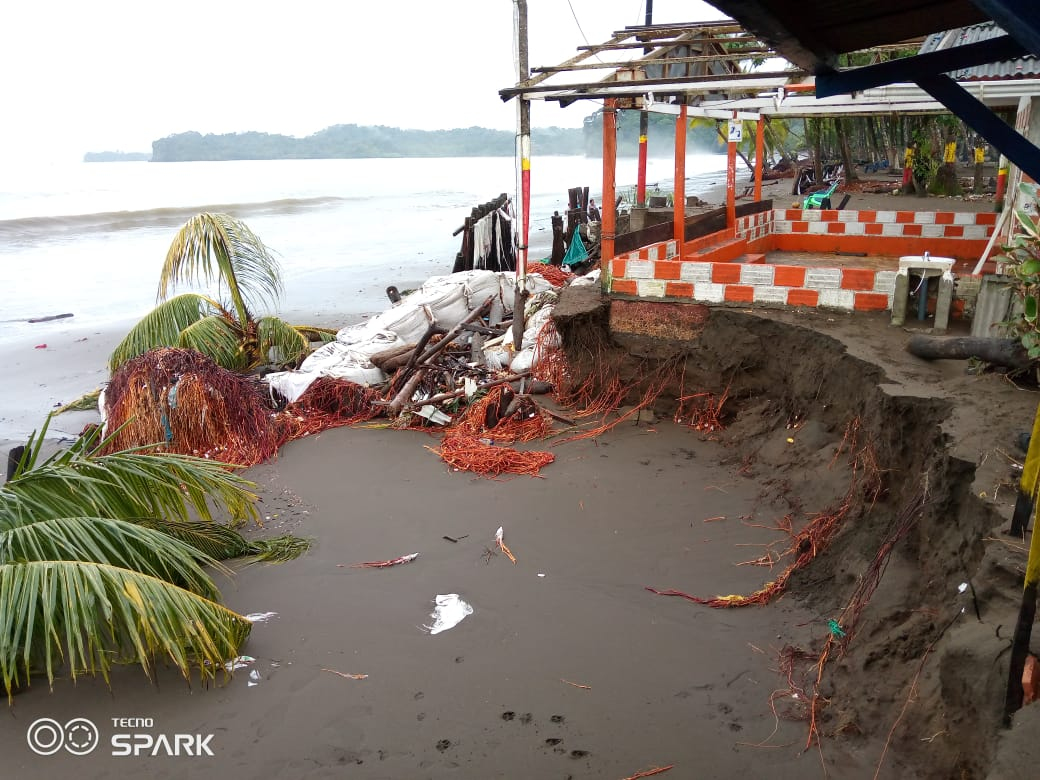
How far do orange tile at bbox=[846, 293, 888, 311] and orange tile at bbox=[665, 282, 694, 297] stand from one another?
161 centimetres

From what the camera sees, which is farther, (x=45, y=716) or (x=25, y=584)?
(x=45, y=716)

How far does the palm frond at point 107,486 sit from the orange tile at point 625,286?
4.92m

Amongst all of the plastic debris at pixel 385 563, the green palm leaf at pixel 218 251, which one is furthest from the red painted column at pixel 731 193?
the plastic debris at pixel 385 563

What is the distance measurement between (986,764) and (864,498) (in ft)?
8.40

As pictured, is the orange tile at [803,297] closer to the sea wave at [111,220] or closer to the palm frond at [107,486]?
the palm frond at [107,486]

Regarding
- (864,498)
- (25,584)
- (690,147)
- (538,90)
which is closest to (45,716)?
(25,584)

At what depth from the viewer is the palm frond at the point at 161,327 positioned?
9523 millimetres

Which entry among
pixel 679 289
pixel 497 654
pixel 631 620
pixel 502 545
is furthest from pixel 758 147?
pixel 497 654

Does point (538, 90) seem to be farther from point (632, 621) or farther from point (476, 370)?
point (632, 621)

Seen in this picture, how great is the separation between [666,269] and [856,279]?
1893mm

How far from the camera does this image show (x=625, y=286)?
8.47m

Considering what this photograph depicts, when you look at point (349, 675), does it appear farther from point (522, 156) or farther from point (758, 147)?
point (758, 147)

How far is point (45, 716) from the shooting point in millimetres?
4078

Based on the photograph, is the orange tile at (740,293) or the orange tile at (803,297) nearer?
the orange tile at (803,297)
